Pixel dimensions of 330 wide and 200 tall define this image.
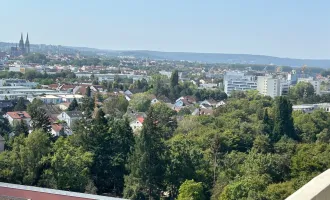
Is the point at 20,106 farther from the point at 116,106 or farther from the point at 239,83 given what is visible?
the point at 239,83

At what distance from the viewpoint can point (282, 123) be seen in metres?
19.6

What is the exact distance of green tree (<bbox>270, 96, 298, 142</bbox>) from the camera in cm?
1953

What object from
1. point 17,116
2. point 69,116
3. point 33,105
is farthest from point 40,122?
point 33,105

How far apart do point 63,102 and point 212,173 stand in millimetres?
20333

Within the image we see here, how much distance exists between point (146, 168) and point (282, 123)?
9.73 m

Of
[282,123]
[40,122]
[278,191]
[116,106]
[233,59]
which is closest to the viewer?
[278,191]

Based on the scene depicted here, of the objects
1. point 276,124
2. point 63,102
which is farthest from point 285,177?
point 63,102

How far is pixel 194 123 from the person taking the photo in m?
19.8

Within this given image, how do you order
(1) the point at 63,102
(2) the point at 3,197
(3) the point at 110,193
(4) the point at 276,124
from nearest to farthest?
(2) the point at 3,197 < (3) the point at 110,193 < (4) the point at 276,124 < (1) the point at 63,102

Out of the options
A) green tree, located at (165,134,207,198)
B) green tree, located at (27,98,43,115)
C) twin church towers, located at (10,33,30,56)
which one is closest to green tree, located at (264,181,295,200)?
green tree, located at (165,134,207,198)

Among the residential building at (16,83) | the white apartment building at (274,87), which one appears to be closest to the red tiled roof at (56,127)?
the residential building at (16,83)

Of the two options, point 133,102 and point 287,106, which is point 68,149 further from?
point 133,102

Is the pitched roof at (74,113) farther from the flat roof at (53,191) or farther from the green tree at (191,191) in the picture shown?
the green tree at (191,191)

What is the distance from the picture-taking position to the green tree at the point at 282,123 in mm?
19531
